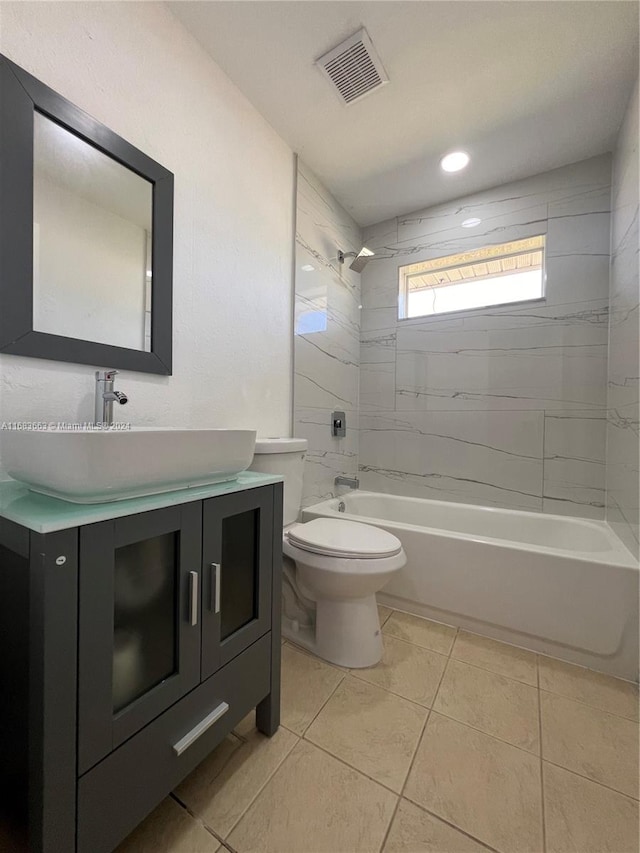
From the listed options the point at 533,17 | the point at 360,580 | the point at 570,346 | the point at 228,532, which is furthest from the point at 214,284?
the point at 570,346

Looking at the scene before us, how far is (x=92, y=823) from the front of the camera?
64cm

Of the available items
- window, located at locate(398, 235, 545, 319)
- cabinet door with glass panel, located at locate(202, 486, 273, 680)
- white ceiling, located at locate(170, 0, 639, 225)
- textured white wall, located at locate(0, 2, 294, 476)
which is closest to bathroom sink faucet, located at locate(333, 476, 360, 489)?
textured white wall, located at locate(0, 2, 294, 476)

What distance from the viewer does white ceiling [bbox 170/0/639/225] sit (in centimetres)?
127

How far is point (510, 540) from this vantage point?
2.04 metres

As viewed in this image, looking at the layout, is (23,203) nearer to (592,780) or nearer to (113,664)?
(113,664)

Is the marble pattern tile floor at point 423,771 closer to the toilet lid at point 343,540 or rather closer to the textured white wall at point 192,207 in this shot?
the toilet lid at point 343,540

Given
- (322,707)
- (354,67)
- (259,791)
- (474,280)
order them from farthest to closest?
1. (474,280)
2. (354,67)
3. (322,707)
4. (259,791)

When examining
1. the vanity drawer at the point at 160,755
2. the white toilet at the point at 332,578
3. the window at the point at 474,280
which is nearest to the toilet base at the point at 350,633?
the white toilet at the point at 332,578

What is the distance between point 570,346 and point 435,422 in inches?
35.0

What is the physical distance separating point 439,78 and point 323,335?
1284 millimetres

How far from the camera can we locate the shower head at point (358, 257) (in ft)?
7.27

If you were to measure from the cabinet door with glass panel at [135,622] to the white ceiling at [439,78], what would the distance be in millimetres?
1797

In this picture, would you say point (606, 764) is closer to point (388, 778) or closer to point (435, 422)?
point (388, 778)

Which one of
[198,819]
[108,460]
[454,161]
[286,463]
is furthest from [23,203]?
[454,161]
